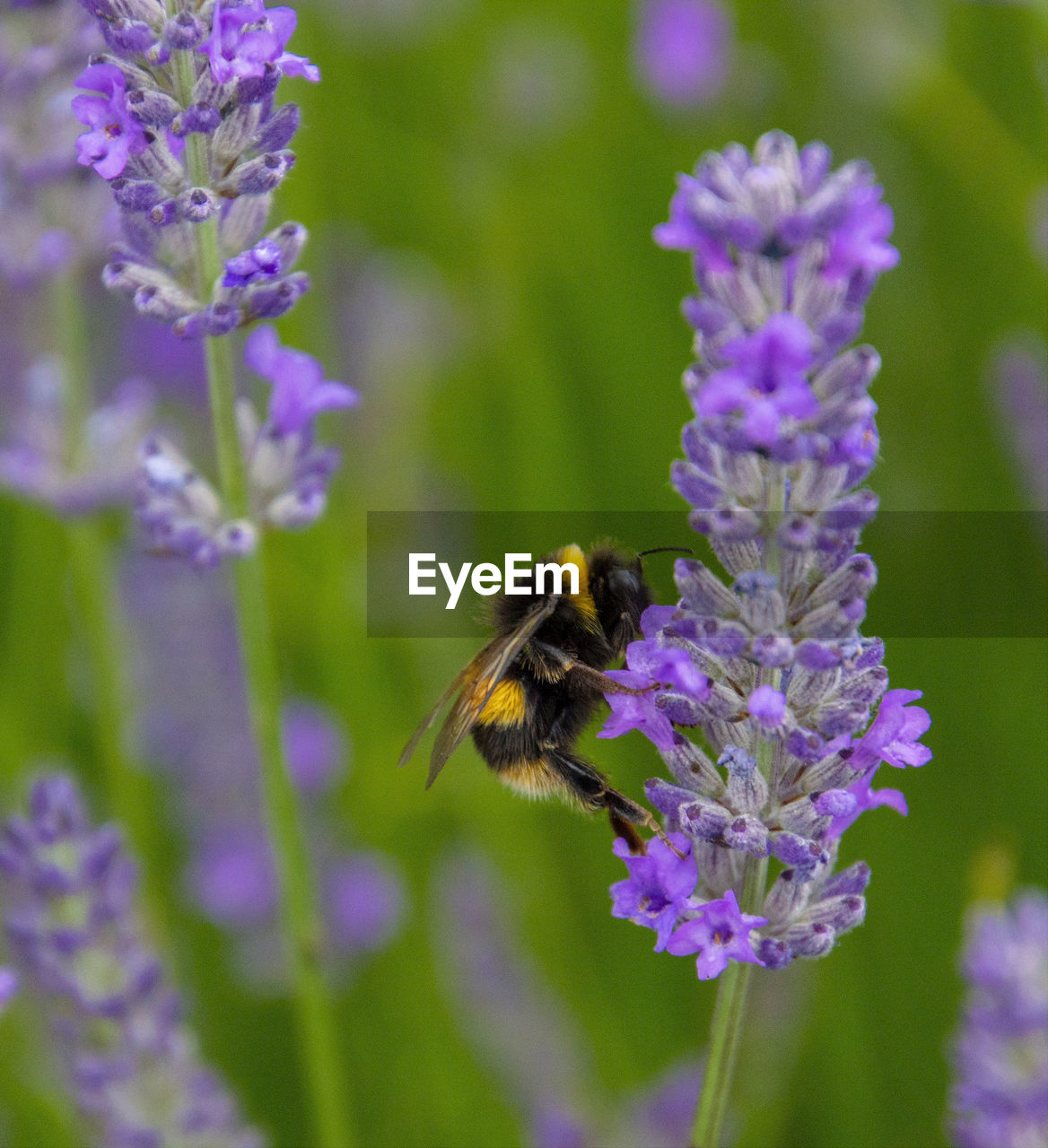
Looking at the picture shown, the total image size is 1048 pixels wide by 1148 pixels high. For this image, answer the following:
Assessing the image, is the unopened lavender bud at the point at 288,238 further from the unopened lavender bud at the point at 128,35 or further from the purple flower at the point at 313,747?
the purple flower at the point at 313,747

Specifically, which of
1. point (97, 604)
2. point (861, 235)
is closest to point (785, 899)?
point (861, 235)

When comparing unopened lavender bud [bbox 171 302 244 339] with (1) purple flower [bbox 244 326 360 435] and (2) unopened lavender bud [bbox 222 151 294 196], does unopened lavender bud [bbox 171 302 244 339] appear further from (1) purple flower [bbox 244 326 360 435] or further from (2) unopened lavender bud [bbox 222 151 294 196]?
(1) purple flower [bbox 244 326 360 435]

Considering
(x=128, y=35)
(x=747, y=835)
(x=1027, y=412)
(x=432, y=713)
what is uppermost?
(x=1027, y=412)

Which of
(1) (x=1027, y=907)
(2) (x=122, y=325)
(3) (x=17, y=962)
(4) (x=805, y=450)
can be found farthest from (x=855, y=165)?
(2) (x=122, y=325)

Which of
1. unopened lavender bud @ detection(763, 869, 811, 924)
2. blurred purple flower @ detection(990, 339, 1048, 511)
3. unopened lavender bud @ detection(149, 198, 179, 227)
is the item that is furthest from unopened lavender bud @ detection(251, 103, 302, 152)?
blurred purple flower @ detection(990, 339, 1048, 511)

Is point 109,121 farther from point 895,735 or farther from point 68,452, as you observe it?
point 68,452
